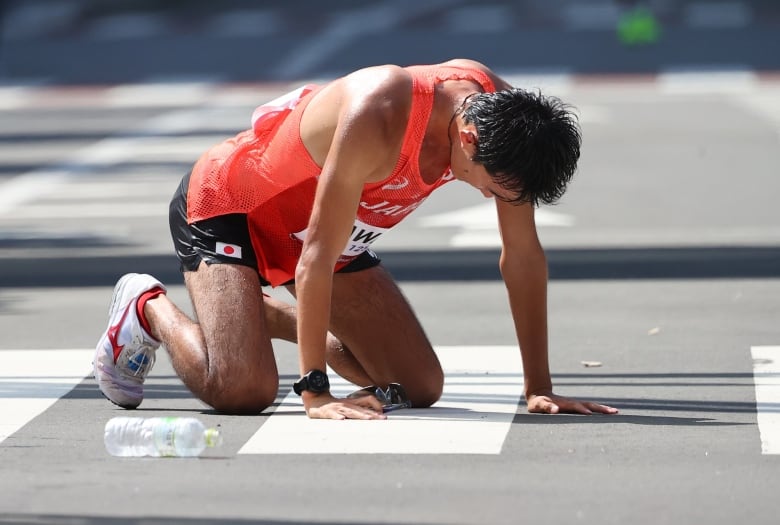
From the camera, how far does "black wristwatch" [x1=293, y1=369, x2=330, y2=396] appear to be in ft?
19.7

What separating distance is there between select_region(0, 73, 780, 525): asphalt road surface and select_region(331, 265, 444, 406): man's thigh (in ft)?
0.69

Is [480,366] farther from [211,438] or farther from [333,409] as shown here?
[211,438]

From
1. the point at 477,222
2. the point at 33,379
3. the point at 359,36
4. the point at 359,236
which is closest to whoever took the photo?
the point at 359,236

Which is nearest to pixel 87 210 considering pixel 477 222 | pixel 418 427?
pixel 477 222

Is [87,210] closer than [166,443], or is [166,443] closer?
[166,443]

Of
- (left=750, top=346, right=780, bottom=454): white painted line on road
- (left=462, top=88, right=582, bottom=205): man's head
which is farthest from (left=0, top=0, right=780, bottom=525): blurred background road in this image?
(left=462, top=88, right=582, bottom=205): man's head

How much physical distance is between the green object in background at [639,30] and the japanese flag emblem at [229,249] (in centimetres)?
2144

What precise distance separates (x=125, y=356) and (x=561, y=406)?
5.35 feet

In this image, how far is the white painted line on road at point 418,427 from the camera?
567cm

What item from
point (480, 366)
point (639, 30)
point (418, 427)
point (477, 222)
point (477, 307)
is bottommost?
point (639, 30)

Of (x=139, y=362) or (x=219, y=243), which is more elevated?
(x=219, y=243)

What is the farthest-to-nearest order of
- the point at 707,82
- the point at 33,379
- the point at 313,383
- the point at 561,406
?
1. the point at 707,82
2. the point at 33,379
3. the point at 561,406
4. the point at 313,383

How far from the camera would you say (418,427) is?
19.7 feet

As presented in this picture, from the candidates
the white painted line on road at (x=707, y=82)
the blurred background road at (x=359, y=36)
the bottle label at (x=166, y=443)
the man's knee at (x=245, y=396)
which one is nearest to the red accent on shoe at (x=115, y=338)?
the man's knee at (x=245, y=396)
